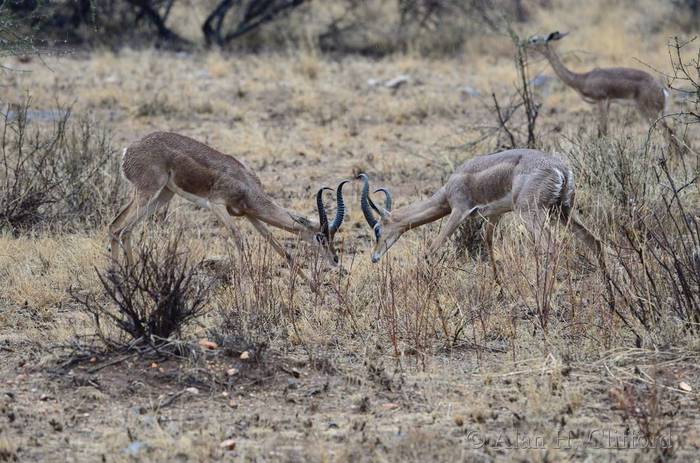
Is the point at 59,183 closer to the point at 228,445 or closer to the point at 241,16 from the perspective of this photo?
the point at 228,445

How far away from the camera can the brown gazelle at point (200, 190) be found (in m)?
8.77

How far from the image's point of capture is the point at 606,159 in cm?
937

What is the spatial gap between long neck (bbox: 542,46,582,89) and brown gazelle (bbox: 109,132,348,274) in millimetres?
5606

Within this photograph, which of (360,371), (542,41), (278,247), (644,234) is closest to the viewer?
(360,371)

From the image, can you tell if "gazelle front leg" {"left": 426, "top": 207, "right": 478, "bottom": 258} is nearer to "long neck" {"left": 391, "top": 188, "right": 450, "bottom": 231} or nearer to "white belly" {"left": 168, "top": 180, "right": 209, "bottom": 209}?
"long neck" {"left": 391, "top": 188, "right": 450, "bottom": 231}

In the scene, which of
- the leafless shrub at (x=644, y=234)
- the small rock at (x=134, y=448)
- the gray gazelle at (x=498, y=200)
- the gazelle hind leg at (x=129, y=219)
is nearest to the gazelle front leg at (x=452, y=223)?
the gray gazelle at (x=498, y=200)

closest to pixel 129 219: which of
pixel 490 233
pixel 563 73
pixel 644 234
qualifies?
pixel 490 233

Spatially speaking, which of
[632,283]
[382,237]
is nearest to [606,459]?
[632,283]

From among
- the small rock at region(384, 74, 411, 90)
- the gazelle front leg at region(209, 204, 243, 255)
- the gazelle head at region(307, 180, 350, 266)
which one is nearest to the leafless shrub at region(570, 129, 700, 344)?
the gazelle head at region(307, 180, 350, 266)

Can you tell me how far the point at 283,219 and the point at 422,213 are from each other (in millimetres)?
1183

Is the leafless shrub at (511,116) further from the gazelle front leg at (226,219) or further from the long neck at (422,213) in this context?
the gazelle front leg at (226,219)

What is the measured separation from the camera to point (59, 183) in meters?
9.50

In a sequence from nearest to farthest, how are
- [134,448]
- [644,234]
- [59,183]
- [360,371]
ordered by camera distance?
[134,448]
[360,371]
[644,234]
[59,183]

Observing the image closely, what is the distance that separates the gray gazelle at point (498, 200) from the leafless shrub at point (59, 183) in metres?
2.58
